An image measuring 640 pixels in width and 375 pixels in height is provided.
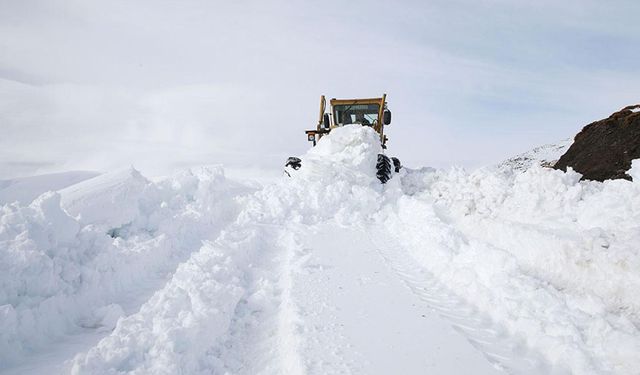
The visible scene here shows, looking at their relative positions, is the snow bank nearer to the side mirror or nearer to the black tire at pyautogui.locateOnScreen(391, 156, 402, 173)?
the black tire at pyautogui.locateOnScreen(391, 156, 402, 173)

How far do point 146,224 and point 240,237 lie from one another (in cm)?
162

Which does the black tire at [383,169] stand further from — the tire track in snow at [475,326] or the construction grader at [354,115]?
the tire track in snow at [475,326]

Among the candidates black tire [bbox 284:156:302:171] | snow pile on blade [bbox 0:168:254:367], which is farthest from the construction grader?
snow pile on blade [bbox 0:168:254:367]

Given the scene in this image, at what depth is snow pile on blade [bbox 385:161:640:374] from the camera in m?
2.99

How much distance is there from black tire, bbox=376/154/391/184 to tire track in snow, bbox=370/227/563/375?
5.02 m

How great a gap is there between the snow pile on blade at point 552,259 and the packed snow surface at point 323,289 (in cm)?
2

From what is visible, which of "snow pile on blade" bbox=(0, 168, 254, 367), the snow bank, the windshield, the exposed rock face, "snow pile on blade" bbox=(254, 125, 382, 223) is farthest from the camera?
the windshield

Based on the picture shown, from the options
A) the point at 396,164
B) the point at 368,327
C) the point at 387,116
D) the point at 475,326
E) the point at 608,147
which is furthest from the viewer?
the point at 387,116

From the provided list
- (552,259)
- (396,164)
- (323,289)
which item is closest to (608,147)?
(552,259)

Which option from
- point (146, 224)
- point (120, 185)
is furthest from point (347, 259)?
point (120, 185)

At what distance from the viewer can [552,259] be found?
13.8 feet

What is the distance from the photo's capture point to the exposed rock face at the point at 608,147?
21.2ft

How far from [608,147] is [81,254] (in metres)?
8.83

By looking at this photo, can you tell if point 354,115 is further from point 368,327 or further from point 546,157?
point 368,327
